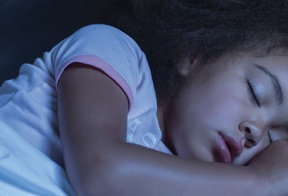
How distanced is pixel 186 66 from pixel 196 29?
0.37ft

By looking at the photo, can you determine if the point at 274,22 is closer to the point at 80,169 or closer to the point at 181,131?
the point at 181,131

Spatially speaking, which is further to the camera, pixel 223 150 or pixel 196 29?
pixel 196 29

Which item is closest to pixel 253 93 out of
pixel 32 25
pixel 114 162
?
pixel 114 162

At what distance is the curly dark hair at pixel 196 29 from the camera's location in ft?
3.89

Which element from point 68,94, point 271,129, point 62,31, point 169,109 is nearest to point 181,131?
point 169,109

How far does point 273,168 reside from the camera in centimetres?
95

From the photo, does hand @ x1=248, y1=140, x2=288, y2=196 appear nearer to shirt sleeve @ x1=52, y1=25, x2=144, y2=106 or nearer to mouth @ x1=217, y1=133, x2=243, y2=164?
mouth @ x1=217, y1=133, x2=243, y2=164

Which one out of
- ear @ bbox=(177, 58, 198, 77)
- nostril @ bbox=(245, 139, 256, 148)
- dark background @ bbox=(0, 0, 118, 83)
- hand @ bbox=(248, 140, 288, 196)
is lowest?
nostril @ bbox=(245, 139, 256, 148)

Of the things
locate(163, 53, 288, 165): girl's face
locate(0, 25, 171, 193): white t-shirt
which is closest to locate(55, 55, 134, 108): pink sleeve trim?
locate(0, 25, 171, 193): white t-shirt

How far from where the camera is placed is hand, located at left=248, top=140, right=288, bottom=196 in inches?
36.2

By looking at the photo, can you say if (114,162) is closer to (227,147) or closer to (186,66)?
(227,147)

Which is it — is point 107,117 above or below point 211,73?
above

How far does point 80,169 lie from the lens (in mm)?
807

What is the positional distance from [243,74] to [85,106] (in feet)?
1.27
